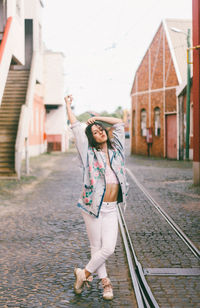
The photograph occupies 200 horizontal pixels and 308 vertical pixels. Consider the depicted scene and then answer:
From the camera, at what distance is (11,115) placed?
1880cm

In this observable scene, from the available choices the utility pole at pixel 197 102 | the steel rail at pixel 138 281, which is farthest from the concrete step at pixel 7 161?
Answer: the steel rail at pixel 138 281


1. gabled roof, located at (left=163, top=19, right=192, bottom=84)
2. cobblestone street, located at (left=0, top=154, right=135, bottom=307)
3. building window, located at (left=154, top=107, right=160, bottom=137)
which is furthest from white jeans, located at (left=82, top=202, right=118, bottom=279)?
building window, located at (left=154, top=107, right=160, bottom=137)

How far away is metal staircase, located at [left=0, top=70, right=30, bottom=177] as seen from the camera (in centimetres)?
1662

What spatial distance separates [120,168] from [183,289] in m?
1.41

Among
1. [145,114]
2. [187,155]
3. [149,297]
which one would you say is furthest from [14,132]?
[145,114]

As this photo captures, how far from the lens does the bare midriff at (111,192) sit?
14.5ft

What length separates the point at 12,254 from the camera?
6270mm

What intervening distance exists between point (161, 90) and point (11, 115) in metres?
16.2

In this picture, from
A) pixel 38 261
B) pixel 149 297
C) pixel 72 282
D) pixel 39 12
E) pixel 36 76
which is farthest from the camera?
pixel 39 12

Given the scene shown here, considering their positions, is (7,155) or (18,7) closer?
(7,155)

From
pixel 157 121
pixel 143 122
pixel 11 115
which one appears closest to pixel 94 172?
pixel 11 115

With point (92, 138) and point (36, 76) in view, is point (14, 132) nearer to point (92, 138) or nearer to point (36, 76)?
point (36, 76)

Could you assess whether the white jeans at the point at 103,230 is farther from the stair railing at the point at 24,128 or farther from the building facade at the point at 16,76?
the stair railing at the point at 24,128

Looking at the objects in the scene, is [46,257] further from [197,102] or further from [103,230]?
[197,102]
